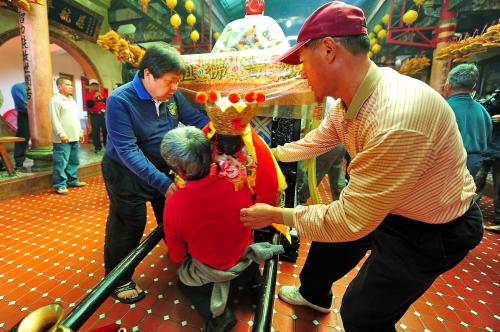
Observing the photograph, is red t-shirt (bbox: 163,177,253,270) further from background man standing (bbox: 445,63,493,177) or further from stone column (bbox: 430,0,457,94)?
stone column (bbox: 430,0,457,94)

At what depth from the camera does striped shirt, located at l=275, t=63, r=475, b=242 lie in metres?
0.93

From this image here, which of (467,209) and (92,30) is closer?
(467,209)

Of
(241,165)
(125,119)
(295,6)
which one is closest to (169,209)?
(241,165)

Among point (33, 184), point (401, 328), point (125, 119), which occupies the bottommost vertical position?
point (401, 328)

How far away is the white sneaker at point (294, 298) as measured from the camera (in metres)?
2.00

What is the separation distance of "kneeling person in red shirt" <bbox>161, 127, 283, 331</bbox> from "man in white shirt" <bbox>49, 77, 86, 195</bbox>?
4.11 meters

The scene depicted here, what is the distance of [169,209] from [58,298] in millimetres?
1458

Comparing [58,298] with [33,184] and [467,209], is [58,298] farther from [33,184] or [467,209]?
[33,184]

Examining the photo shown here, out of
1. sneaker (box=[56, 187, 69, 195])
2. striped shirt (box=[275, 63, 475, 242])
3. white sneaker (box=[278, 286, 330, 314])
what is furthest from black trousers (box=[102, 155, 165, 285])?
sneaker (box=[56, 187, 69, 195])

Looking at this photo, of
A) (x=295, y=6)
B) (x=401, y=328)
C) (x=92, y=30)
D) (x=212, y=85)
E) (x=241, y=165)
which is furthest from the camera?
(x=295, y=6)

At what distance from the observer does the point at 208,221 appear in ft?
5.12

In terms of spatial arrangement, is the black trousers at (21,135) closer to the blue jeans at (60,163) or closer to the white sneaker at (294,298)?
the blue jeans at (60,163)

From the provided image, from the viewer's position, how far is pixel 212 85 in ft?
7.89

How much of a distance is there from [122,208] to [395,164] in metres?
1.87
